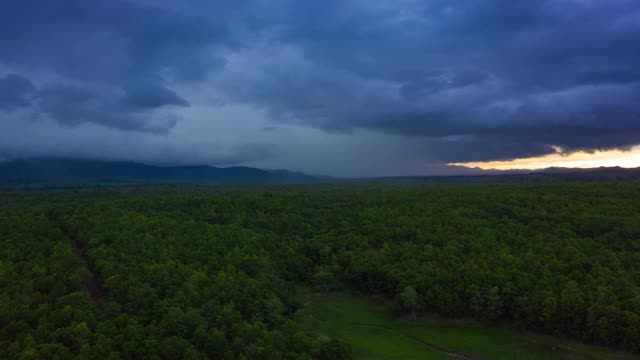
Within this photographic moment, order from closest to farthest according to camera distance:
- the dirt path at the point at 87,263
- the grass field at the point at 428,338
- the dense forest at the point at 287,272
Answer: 1. the dense forest at the point at 287,272
2. the grass field at the point at 428,338
3. the dirt path at the point at 87,263

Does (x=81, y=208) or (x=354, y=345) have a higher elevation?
(x=81, y=208)

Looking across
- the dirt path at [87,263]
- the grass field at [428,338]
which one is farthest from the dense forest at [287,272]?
the grass field at [428,338]

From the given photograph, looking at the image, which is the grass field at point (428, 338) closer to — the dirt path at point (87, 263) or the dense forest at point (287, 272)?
the dense forest at point (287, 272)

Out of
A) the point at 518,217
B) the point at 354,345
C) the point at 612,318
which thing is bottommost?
the point at 354,345

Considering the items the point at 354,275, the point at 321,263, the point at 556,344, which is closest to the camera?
the point at 556,344

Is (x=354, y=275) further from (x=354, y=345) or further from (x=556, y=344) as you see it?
(x=556, y=344)

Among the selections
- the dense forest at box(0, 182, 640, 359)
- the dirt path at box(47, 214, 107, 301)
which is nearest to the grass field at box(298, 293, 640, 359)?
the dense forest at box(0, 182, 640, 359)

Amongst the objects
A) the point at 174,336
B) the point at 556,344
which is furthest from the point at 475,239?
the point at 174,336

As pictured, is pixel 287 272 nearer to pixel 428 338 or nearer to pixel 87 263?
pixel 428 338
